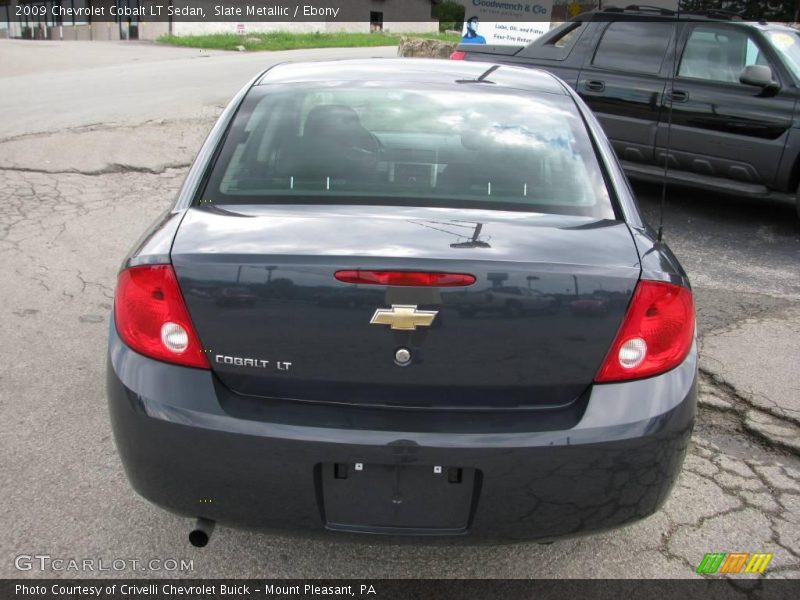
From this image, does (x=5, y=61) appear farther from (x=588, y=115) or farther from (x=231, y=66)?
(x=588, y=115)

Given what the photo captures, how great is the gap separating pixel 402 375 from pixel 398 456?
21 cm

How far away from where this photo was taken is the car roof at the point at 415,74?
3.21 m

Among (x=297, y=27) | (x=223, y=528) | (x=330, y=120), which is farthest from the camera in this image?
(x=297, y=27)

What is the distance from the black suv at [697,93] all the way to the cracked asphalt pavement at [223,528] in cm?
53

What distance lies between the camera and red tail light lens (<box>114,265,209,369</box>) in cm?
210

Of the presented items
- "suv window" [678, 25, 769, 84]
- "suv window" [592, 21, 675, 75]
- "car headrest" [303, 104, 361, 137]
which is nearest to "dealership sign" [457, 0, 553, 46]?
"suv window" [592, 21, 675, 75]

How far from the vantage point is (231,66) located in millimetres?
19109

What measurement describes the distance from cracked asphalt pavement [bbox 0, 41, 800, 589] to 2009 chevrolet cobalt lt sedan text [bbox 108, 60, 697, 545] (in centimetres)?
51

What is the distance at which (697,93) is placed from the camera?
22.4 ft
